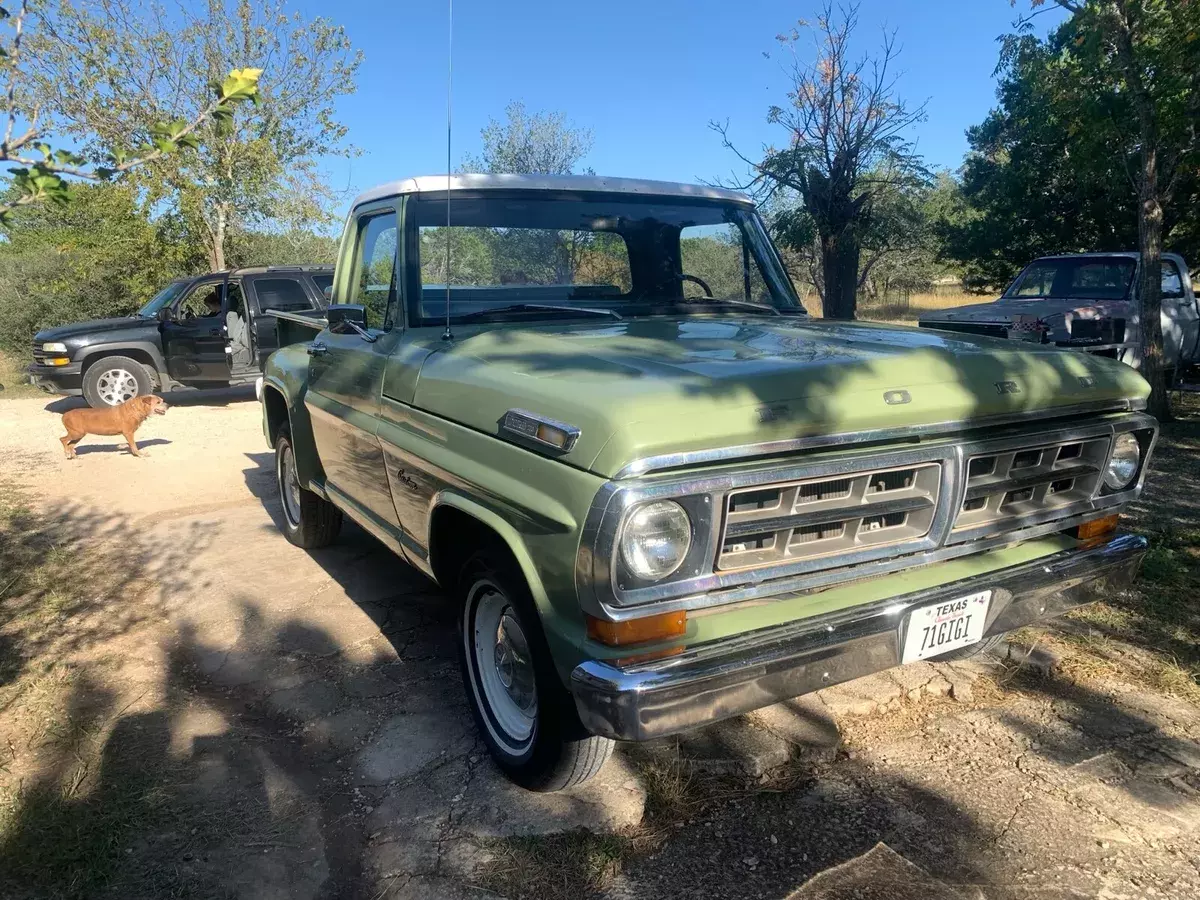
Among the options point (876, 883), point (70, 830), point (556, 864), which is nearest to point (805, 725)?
point (876, 883)

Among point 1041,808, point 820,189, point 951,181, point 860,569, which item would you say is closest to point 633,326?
point 860,569

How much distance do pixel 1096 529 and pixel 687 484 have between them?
5.94 feet

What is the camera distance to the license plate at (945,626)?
242 cm

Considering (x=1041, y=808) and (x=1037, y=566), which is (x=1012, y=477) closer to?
(x=1037, y=566)

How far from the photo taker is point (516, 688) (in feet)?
9.57

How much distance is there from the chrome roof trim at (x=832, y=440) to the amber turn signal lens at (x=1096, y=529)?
419 mm

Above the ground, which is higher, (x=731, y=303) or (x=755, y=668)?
(x=731, y=303)

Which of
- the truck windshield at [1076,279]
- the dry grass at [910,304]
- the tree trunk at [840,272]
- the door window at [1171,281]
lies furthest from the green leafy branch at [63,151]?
the dry grass at [910,304]

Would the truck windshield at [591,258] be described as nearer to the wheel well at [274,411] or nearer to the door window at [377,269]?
the door window at [377,269]

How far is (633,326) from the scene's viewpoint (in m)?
3.41

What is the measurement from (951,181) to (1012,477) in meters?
42.4

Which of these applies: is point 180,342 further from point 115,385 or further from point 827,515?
point 827,515

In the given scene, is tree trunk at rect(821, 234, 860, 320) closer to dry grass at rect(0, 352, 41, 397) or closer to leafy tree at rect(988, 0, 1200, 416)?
leafy tree at rect(988, 0, 1200, 416)

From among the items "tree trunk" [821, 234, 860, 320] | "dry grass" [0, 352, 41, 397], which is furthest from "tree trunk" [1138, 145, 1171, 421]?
"dry grass" [0, 352, 41, 397]
